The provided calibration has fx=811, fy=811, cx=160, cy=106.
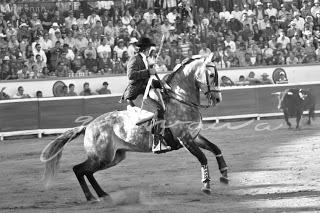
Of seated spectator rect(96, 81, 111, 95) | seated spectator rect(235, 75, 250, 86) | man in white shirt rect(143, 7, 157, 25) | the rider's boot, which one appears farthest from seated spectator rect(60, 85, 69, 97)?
the rider's boot

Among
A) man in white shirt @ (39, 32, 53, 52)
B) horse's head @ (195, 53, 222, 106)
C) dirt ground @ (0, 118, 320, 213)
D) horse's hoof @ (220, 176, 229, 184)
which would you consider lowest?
dirt ground @ (0, 118, 320, 213)

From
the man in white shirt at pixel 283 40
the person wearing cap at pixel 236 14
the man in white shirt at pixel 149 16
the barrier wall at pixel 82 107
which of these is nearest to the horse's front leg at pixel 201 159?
the barrier wall at pixel 82 107

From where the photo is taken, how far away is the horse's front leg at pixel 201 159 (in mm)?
10508

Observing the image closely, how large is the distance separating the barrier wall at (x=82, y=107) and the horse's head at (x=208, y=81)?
33.2ft

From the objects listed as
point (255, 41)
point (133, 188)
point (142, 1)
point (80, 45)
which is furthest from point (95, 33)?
point (133, 188)

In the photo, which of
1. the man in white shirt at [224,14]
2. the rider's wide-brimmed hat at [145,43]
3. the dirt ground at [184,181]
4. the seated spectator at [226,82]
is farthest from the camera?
the man in white shirt at [224,14]

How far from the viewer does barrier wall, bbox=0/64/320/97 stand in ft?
70.0

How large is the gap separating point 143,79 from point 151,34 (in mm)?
12373

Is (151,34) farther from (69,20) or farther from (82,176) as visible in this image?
(82,176)

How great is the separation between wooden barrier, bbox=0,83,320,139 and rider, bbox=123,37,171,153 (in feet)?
33.1

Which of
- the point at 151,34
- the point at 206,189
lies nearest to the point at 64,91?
the point at 151,34

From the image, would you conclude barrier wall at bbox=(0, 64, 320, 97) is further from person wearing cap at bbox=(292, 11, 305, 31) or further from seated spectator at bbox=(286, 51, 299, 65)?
person wearing cap at bbox=(292, 11, 305, 31)

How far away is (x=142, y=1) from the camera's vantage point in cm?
2444

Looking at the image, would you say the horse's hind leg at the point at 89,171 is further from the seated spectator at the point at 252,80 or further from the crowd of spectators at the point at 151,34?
the seated spectator at the point at 252,80
